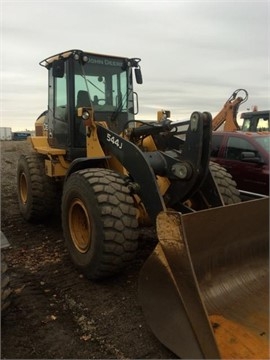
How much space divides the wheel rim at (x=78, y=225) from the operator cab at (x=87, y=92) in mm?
1285

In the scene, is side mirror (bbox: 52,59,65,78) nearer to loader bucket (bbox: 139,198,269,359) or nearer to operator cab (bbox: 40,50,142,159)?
operator cab (bbox: 40,50,142,159)

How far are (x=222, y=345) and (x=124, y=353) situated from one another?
0.75 meters

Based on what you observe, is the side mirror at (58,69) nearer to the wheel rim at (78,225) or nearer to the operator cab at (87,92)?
the operator cab at (87,92)

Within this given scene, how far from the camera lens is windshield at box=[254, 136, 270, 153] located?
24.1 ft

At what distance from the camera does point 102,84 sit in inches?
226

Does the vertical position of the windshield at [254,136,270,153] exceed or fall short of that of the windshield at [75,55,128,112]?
it falls short

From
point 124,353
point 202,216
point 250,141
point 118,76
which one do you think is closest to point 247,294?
point 202,216

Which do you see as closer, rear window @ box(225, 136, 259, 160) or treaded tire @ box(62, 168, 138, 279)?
treaded tire @ box(62, 168, 138, 279)

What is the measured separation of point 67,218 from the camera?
4746 millimetres

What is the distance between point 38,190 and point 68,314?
3.12 metres

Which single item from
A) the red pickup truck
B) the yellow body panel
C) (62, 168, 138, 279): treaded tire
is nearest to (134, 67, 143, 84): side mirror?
the yellow body panel

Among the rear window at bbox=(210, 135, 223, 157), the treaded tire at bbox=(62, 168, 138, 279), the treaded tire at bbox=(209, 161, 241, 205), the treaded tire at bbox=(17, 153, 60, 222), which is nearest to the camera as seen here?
the treaded tire at bbox=(62, 168, 138, 279)

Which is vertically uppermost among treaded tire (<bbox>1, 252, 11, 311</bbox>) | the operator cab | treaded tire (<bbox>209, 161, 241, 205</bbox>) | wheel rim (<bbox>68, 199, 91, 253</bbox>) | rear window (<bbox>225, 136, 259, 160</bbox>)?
the operator cab

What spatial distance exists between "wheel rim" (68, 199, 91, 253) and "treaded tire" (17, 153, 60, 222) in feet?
6.22
